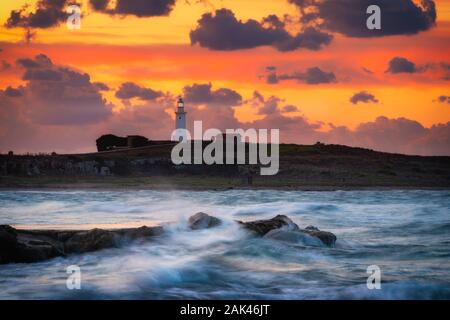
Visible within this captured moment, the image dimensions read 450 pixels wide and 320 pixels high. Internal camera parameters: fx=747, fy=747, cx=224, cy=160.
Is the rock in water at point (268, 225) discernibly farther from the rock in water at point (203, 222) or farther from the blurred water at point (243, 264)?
the rock in water at point (203, 222)

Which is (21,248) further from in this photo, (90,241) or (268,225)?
(268,225)

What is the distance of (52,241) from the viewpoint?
48.9 feet

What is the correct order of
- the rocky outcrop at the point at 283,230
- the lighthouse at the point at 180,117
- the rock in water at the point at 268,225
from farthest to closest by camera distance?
the lighthouse at the point at 180,117
the rock in water at the point at 268,225
the rocky outcrop at the point at 283,230

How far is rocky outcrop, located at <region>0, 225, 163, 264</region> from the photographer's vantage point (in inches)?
543

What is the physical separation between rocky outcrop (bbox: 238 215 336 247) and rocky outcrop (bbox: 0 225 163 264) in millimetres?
2658

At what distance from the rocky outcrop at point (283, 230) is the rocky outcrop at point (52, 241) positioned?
8.72ft

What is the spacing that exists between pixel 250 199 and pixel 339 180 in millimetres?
12858

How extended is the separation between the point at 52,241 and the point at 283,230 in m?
5.30

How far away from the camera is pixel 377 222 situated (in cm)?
2534

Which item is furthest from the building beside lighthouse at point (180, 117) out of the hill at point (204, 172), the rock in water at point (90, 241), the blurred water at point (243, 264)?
the rock in water at point (90, 241)

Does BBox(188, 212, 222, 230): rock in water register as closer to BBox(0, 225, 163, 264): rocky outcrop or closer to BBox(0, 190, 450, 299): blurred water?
BBox(0, 190, 450, 299): blurred water

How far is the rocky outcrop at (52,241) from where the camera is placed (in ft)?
45.3
